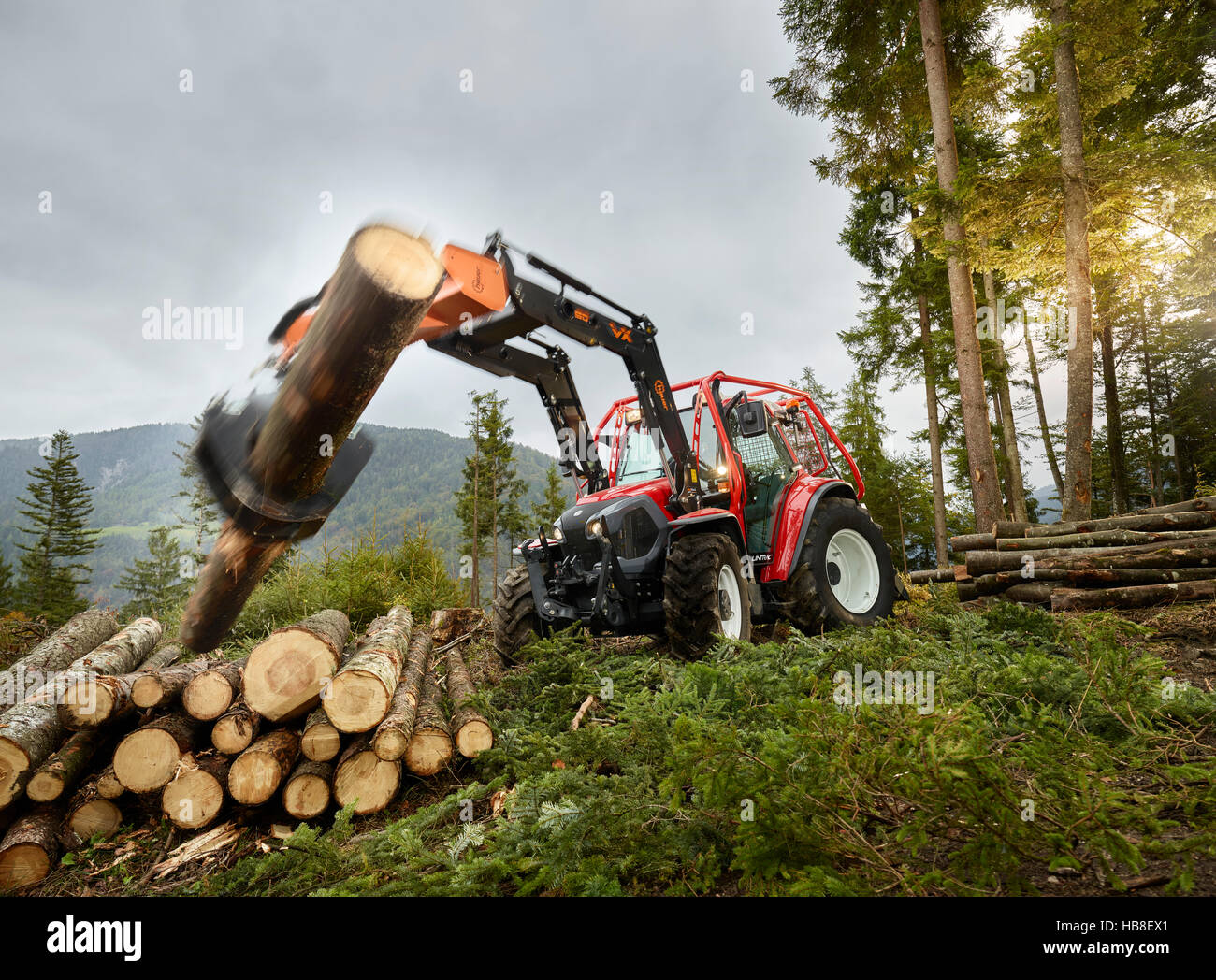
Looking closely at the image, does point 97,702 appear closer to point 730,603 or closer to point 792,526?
point 730,603

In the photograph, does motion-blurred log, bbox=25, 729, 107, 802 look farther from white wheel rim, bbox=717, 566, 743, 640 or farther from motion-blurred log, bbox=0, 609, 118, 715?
white wheel rim, bbox=717, 566, 743, 640

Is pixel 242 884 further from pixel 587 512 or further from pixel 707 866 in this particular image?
pixel 587 512

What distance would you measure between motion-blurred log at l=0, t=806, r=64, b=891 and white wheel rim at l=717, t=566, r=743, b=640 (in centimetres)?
464

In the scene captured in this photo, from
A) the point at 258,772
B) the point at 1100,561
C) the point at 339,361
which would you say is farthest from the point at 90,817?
the point at 1100,561

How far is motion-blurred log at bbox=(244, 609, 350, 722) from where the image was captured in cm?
374

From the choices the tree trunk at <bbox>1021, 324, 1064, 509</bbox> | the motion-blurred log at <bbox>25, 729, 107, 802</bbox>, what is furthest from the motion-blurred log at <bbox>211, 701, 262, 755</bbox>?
the tree trunk at <bbox>1021, 324, 1064, 509</bbox>

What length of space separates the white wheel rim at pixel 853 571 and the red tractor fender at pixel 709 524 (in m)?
1.72

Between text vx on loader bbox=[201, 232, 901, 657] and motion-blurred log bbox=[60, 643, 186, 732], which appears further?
text vx on loader bbox=[201, 232, 901, 657]

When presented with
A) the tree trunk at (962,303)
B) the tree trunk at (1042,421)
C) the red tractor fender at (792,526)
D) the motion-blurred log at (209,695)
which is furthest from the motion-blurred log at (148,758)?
the tree trunk at (1042,421)

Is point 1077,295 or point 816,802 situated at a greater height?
point 1077,295

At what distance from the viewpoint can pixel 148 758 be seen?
3.68m

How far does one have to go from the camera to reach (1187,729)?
2.64 m

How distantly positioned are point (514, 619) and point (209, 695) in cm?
240
